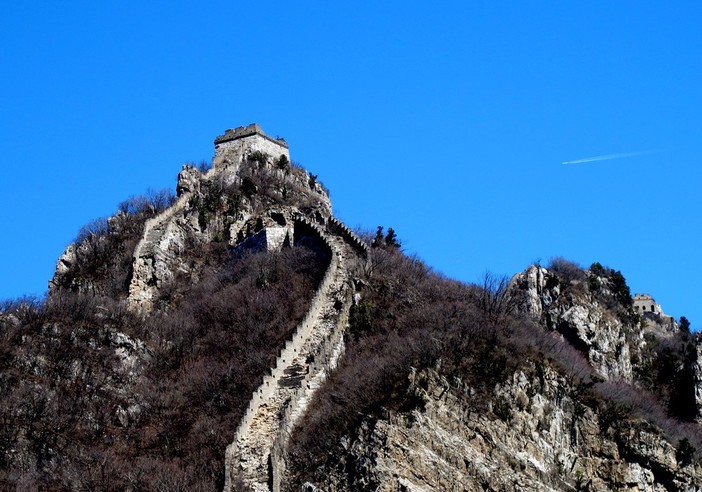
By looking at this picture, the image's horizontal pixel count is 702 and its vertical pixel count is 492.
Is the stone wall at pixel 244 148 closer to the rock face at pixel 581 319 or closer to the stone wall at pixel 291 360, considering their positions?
the stone wall at pixel 291 360

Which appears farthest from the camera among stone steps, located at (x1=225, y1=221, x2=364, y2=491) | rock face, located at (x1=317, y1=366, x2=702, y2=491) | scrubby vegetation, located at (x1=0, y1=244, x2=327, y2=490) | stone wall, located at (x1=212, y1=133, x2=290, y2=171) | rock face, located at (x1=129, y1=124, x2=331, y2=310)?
stone wall, located at (x1=212, y1=133, x2=290, y2=171)

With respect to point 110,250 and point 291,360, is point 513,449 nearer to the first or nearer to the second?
point 291,360

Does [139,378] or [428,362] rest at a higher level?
[428,362]

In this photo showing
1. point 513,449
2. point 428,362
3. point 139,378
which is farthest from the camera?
point 139,378

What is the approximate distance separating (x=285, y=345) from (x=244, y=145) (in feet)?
120

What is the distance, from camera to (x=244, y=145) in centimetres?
10350

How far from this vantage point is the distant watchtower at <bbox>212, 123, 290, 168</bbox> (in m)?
103

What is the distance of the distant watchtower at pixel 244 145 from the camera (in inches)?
4045

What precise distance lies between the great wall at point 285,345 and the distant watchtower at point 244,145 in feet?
9.73

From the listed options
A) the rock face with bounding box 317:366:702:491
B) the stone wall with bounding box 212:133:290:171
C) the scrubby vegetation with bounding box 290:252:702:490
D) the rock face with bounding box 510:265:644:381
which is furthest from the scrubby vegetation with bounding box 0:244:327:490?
the stone wall with bounding box 212:133:290:171

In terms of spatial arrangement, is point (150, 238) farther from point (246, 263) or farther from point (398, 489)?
point (398, 489)

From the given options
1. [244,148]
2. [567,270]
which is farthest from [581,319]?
[244,148]

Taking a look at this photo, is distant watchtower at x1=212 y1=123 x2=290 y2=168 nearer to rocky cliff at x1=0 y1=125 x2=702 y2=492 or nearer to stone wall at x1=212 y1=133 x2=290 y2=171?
stone wall at x1=212 y1=133 x2=290 y2=171

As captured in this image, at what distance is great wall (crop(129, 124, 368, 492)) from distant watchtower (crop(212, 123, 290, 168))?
2967mm
